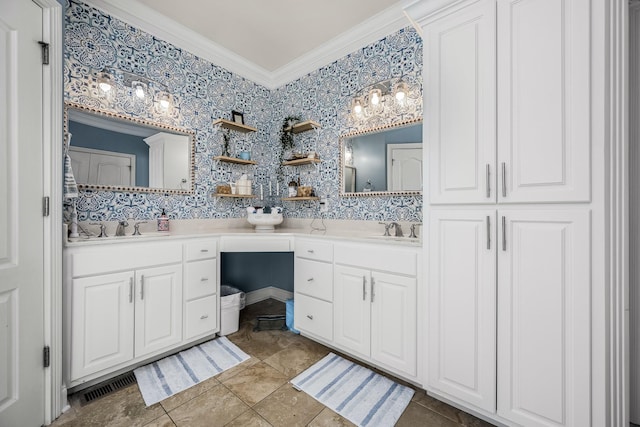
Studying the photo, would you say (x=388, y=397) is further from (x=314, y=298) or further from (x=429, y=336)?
(x=314, y=298)

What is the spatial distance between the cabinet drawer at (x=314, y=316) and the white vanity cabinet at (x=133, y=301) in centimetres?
74

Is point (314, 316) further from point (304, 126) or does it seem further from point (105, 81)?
point (105, 81)

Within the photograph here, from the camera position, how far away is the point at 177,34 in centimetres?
257

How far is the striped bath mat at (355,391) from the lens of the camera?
5.04 feet

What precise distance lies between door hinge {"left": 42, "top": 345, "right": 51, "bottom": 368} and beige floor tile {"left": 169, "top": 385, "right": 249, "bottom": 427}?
0.71 metres

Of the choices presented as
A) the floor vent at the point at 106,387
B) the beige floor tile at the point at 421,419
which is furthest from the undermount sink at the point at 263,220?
the beige floor tile at the point at 421,419

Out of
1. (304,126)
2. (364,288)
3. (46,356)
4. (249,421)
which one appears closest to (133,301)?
(46,356)

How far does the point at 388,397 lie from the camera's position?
1679 millimetres

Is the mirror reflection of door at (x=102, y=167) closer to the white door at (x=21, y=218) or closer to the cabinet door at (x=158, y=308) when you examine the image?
the white door at (x=21, y=218)

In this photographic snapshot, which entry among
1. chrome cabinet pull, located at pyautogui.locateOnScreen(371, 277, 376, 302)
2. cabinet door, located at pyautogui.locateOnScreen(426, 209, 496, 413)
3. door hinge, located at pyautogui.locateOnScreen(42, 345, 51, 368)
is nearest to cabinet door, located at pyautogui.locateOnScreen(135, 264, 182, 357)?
door hinge, located at pyautogui.locateOnScreen(42, 345, 51, 368)

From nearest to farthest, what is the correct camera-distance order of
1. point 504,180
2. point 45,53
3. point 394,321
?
point 504,180 → point 45,53 → point 394,321

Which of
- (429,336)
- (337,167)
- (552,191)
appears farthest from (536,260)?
(337,167)

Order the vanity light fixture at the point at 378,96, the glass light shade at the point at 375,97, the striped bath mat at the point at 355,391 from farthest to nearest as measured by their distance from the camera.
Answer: the glass light shade at the point at 375,97 → the vanity light fixture at the point at 378,96 → the striped bath mat at the point at 355,391

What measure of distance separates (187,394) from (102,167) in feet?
6.06
